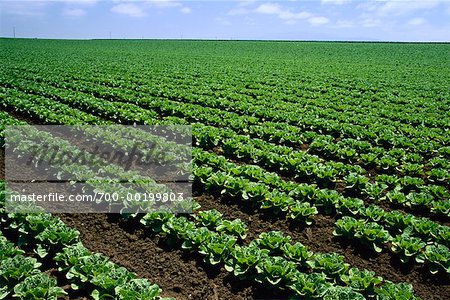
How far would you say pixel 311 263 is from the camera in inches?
226

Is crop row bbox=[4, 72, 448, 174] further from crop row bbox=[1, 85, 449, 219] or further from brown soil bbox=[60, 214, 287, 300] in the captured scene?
brown soil bbox=[60, 214, 287, 300]

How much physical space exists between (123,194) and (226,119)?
7.11 meters

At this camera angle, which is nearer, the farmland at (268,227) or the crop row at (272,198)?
the farmland at (268,227)

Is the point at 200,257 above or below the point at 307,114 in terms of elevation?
below

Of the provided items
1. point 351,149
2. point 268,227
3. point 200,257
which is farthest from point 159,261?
point 351,149

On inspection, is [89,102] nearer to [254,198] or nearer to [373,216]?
[254,198]

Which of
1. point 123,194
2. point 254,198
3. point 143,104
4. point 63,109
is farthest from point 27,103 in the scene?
point 254,198

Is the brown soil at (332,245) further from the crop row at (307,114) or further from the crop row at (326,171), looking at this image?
the crop row at (307,114)

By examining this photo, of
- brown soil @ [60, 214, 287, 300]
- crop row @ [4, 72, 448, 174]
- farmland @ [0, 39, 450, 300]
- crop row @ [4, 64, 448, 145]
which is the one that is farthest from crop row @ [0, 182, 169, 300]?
crop row @ [4, 64, 448, 145]

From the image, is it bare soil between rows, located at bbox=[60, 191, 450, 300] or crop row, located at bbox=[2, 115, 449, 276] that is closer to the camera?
bare soil between rows, located at bbox=[60, 191, 450, 300]

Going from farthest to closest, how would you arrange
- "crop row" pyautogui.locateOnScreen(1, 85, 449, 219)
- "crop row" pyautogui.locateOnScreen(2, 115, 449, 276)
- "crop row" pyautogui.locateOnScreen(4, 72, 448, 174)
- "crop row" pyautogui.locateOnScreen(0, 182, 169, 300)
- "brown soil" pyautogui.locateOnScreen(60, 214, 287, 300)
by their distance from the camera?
"crop row" pyautogui.locateOnScreen(4, 72, 448, 174), "crop row" pyautogui.locateOnScreen(1, 85, 449, 219), "crop row" pyautogui.locateOnScreen(2, 115, 449, 276), "brown soil" pyautogui.locateOnScreen(60, 214, 287, 300), "crop row" pyautogui.locateOnScreen(0, 182, 169, 300)

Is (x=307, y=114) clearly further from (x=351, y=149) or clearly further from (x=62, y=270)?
(x=62, y=270)

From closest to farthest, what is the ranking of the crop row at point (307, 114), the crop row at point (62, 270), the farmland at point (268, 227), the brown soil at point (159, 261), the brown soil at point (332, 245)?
the crop row at point (62, 270) < the farmland at point (268, 227) < the brown soil at point (159, 261) < the brown soil at point (332, 245) < the crop row at point (307, 114)

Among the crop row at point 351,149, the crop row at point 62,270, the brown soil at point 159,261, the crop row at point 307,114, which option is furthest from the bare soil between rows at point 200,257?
the crop row at point 307,114
